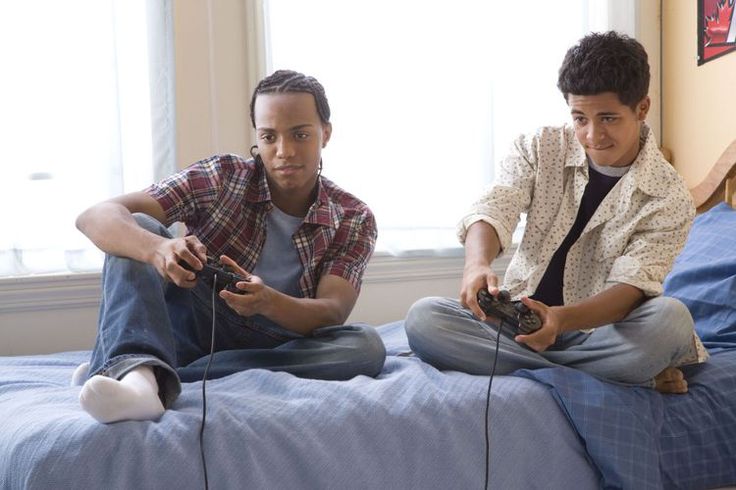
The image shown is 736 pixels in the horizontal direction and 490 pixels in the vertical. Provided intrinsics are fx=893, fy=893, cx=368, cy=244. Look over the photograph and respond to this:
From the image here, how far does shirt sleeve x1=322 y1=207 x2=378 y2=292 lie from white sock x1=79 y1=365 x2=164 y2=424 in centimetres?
58

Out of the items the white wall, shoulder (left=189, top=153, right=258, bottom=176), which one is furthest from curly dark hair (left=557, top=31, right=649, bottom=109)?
the white wall

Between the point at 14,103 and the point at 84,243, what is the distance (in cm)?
40

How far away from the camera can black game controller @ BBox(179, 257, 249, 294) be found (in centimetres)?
145

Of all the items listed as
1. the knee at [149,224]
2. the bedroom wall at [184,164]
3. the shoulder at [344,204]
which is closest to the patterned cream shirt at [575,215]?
the shoulder at [344,204]

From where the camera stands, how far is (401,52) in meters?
2.71

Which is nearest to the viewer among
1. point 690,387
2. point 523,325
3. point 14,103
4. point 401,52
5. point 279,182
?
point 523,325

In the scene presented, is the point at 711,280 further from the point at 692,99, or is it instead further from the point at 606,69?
the point at 692,99

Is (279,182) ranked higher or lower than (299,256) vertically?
higher

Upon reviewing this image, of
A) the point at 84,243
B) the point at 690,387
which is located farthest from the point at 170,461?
the point at 84,243

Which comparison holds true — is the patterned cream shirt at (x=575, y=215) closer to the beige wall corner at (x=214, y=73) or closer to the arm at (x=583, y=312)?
the arm at (x=583, y=312)

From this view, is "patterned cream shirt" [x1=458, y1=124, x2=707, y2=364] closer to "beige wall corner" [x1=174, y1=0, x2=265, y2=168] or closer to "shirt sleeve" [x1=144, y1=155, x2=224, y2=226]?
"shirt sleeve" [x1=144, y1=155, x2=224, y2=226]

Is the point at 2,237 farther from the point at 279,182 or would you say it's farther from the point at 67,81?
the point at 279,182

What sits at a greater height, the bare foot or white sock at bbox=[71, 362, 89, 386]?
white sock at bbox=[71, 362, 89, 386]

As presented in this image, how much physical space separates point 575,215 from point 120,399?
3.35 ft
